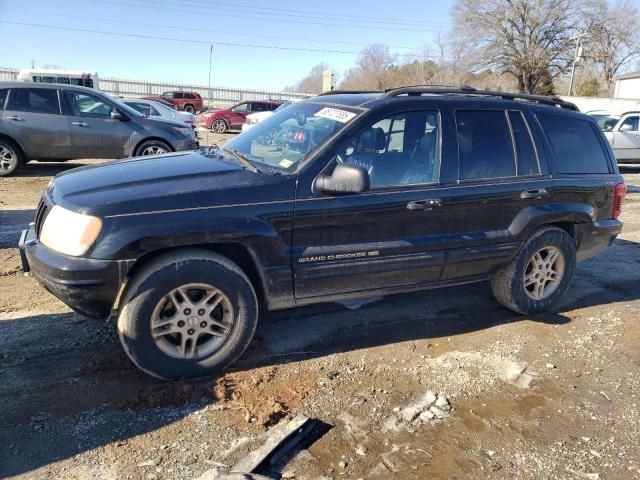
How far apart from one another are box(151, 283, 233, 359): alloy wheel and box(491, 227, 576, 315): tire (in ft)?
8.08

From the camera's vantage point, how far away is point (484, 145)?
4074mm

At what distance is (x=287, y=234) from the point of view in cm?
333

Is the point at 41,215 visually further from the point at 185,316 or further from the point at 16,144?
the point at 16,144

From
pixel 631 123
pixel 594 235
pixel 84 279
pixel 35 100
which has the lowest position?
→ pixel 84 279

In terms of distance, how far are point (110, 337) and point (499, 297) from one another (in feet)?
10.5

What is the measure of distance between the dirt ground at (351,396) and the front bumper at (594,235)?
596 millimetres

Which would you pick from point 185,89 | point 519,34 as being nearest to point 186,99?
point 185,89

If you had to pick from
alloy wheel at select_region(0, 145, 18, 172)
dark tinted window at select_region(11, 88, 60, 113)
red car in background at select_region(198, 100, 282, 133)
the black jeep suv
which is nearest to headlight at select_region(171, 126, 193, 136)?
dark tinted window at select_region(11, 88, 60, 113)

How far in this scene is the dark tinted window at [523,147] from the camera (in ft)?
13.8

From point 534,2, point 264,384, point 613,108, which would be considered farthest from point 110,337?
point 534,2

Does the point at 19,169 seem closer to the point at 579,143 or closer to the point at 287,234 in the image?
the point at 287,234

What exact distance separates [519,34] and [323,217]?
46.8 metres

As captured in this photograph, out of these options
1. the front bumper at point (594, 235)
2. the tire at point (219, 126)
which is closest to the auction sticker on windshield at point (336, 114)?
the front bumper at point (594, 235)

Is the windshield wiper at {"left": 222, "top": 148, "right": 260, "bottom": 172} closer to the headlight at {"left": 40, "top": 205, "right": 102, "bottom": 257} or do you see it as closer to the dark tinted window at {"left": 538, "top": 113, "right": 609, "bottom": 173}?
the headlight at {"left": 40, "top": 205, "right": 102, "bottom": 257}
